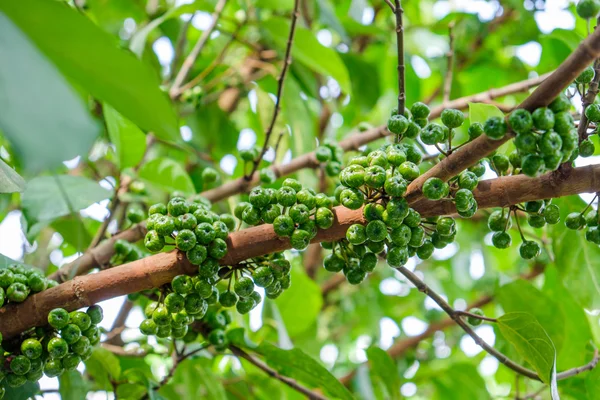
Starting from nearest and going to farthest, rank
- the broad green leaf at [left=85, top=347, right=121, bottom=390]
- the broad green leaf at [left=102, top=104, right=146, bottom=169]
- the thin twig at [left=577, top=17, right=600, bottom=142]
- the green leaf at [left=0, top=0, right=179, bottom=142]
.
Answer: the green leaf at [left=0, top=0, right=179, bottom=142] < the thin twig at [left=577, top=17, right=600, bottom=142] < the broad green leaf at [left=85, top=347, right=121, bottom=390] < the broad green leaf at [left=102, top=104, right=146, bottom=169]

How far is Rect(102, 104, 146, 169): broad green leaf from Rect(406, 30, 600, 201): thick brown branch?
112cm

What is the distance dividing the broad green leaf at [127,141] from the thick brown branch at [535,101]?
1122 millimetres

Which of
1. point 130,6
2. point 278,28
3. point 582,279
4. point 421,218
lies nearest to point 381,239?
point 421,218

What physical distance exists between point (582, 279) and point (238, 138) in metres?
2.01

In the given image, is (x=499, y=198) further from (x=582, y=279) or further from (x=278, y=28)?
(x=278, y=28)

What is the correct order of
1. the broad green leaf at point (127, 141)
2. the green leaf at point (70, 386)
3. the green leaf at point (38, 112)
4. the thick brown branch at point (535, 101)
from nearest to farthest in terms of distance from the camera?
the green leaf at point (38, 112), the thick brown branch at point (535, 101), the green leaf at point (70, 386), the broad green leaf at point (127, 141)

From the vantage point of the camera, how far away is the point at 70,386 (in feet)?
5.40

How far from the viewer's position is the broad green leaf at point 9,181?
1.28m

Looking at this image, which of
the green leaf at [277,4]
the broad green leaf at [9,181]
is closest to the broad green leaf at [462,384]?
the green leaf at [277,4]

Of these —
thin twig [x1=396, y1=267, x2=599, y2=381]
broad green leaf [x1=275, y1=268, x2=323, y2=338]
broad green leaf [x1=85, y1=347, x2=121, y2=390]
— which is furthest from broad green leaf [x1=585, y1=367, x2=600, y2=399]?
broad green leaf [x1=85, y1=347, x2=121, y2=390]

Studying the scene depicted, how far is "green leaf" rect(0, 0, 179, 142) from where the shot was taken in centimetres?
69

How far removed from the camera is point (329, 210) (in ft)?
4.30

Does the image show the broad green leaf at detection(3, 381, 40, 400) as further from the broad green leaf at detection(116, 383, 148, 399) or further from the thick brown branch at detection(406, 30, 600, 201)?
the thick brown branch at detection(406, 30, 600, 201)

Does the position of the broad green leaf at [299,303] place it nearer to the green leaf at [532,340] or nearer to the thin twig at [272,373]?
the thin twig at [272,373]
